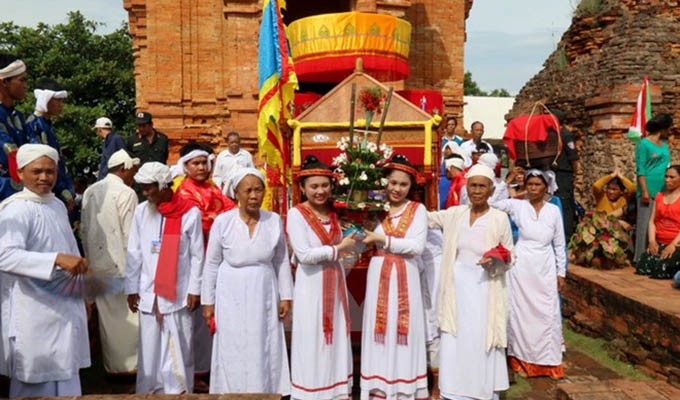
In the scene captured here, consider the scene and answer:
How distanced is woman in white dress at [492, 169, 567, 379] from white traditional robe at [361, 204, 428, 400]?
1367 millimetres

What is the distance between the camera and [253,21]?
10.8 meters

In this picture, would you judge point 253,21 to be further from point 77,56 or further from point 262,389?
point 77,56

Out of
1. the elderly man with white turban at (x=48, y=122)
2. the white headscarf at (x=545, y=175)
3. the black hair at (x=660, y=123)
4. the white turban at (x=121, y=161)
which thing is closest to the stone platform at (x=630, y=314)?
the white headscarf at (x=545, y=175)

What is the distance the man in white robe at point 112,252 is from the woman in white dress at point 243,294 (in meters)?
1.19

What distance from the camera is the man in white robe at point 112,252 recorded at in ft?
15.5

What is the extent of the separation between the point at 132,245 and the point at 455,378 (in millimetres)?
2490

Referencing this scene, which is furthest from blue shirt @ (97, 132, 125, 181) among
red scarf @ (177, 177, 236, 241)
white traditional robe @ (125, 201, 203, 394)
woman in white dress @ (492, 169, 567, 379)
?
woman in white dress @ (492, 169, 567, 379)

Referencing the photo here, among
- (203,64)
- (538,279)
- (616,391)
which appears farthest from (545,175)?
(203,64)

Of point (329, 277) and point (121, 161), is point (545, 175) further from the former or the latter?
point (121, 161)

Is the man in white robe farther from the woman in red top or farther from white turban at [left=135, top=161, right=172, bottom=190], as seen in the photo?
the woman in red top

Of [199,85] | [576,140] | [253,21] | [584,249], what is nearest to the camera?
[584,249]

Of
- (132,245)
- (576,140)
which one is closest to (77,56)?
(576,140)

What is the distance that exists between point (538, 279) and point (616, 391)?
125cm

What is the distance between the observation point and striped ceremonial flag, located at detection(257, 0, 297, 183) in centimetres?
602
